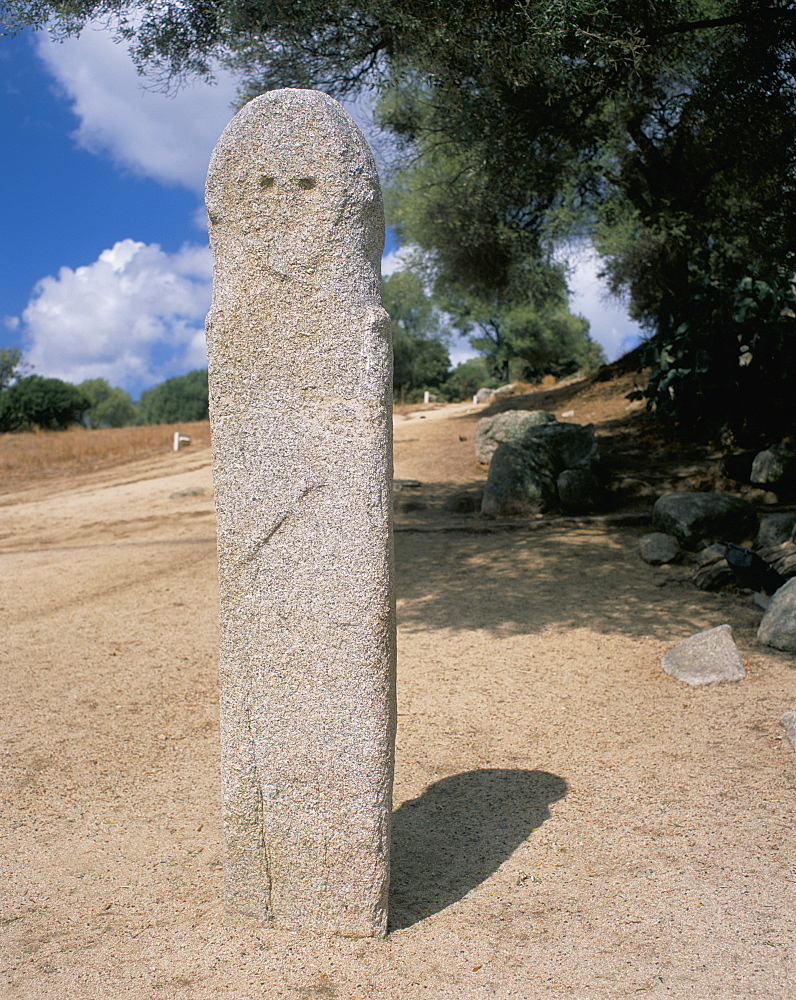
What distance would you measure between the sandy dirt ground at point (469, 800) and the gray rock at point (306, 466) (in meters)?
0.59

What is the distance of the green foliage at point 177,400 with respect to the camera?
230 ft

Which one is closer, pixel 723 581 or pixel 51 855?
pixel 51 855

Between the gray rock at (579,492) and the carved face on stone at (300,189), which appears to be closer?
the carved face on stone at (300,189)

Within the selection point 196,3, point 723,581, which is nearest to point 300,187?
point 723,581

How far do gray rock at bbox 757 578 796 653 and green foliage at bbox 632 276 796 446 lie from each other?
14.3ft

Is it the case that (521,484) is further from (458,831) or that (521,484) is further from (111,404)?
(111,404)

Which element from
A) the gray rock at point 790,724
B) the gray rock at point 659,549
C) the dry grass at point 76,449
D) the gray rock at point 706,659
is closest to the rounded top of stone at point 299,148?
the gray rock at point 790,724

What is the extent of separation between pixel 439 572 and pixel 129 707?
11.7ft

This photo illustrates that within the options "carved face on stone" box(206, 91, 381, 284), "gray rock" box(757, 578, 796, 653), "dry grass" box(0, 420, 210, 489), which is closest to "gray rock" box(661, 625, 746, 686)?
"gray rock" box(757, 578, 796, 653)

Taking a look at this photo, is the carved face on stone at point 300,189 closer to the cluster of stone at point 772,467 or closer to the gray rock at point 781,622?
the gray rock at point 781,622

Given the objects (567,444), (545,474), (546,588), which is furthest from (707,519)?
(567,444)

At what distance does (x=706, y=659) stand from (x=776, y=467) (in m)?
4.46

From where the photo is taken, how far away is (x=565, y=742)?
Answer: 185 inches

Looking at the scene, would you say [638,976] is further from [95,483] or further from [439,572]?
[95,483]
